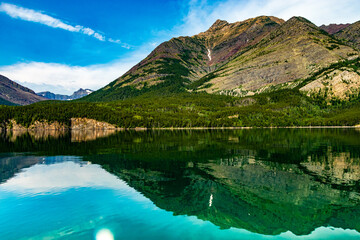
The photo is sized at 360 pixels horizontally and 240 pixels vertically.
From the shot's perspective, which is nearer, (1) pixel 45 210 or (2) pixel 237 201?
(1) pixel 45 210

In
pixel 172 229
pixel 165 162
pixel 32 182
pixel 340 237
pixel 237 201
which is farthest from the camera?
pixel 165 162

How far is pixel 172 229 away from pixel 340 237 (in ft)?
41.5

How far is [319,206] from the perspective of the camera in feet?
73.0

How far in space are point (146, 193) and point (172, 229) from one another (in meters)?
9.29

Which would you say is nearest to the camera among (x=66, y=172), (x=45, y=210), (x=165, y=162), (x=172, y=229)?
(x=172, y=229)

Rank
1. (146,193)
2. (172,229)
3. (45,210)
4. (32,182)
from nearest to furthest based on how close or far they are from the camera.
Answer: (172,229), (45,210), (146,193), (32,182)

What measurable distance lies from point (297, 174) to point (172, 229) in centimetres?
2425

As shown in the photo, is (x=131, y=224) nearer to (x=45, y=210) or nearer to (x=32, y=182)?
(x=45, y=210)

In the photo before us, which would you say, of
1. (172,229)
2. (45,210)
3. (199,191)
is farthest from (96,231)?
(199,191)

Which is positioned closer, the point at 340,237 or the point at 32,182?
the point at 340,237

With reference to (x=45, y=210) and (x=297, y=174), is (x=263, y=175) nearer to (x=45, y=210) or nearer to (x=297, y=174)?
(x=297, y=174)

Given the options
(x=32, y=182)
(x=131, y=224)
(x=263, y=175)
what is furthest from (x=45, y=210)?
(x=263, y=175)

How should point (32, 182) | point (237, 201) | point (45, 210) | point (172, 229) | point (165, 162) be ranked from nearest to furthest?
1. point (172, 229)
2. point (45, 210)
3. point (237, 201)
4. point (32, 182)
5. point (165, 162)

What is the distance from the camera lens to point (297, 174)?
111 feet
